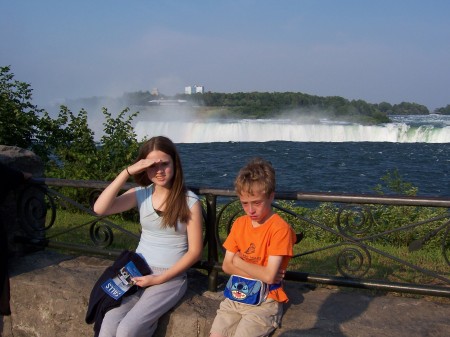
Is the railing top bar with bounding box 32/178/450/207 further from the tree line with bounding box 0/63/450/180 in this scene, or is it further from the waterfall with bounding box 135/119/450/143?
the waterfall with bounding box 135/119/450/143

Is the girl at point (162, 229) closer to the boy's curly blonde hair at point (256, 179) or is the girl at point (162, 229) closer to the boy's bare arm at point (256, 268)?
the boy's bare arm at point (256, 268)

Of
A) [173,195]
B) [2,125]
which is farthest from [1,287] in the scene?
[2,125]

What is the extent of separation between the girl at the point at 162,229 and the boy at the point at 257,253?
0.33 metres

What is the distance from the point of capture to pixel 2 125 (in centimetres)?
918

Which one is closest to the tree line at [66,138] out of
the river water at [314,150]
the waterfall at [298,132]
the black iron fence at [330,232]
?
the black iron fence at [330,232]

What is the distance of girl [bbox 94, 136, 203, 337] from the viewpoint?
296 centimetres

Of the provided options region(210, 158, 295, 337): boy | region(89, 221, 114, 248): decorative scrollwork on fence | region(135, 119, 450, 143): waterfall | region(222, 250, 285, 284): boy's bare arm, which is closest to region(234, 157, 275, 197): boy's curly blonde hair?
region(210, 158, 295, 337): boy

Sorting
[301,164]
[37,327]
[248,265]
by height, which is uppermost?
[248,265]

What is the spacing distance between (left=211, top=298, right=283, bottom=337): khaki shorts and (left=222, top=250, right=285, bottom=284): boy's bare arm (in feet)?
0.49

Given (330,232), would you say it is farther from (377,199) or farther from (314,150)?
(314,150)

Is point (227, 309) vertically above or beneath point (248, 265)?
beneath

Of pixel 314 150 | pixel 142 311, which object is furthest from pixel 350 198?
pixel 314 150

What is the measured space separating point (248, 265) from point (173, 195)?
621 millimetres

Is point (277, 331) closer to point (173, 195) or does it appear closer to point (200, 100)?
point (173, 195)
